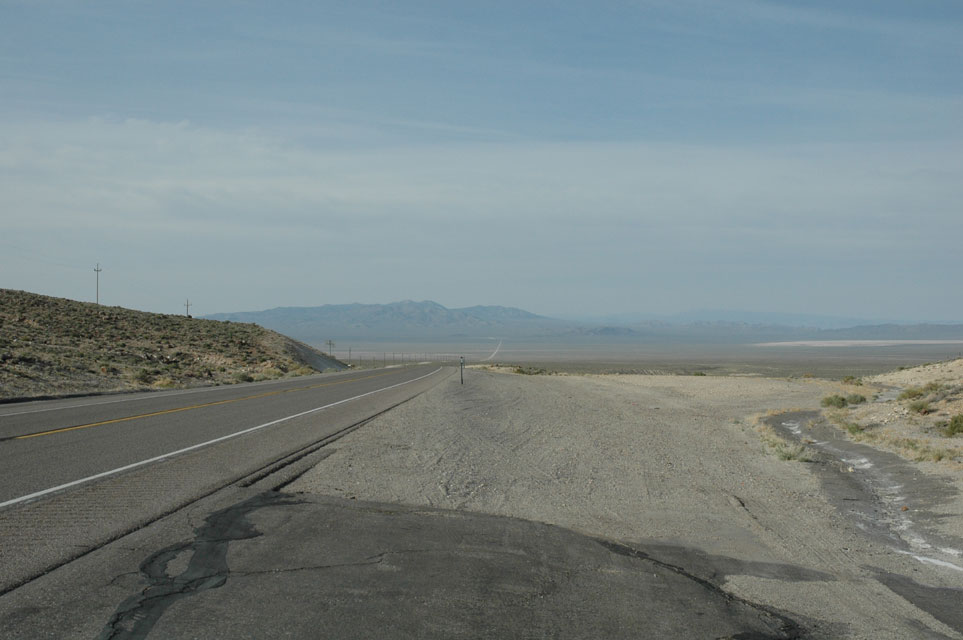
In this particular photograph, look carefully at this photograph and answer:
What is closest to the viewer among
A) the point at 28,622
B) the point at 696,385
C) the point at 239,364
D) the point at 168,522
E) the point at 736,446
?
the point at 28,622

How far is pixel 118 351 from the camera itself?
4650 cm

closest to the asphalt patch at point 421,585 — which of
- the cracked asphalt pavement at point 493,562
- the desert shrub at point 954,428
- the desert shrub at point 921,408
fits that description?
the cracked asphalt pavement at point 493,562

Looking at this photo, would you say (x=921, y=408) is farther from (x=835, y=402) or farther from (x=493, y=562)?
(x=493, y=562)

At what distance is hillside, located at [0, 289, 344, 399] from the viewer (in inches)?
1257

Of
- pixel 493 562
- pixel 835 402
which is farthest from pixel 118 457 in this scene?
pixel 835 402

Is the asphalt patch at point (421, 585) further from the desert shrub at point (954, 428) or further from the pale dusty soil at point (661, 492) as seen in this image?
the desert shrub at point (954, 428)

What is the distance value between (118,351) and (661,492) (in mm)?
42155

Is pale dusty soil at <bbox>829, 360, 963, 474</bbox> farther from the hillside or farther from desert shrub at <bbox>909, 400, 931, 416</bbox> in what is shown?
the hillside

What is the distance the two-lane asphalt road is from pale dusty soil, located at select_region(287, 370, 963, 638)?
4.53ft

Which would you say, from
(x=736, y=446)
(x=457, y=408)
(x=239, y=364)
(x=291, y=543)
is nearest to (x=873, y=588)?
(x=291, y=543)

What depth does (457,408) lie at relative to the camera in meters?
23.9

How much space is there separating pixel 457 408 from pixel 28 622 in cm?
1885

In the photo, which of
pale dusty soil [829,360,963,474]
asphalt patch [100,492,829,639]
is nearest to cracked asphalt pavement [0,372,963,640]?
asphalt patch [100,492,829,639]

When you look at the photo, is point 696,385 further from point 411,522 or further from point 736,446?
point 411,522
